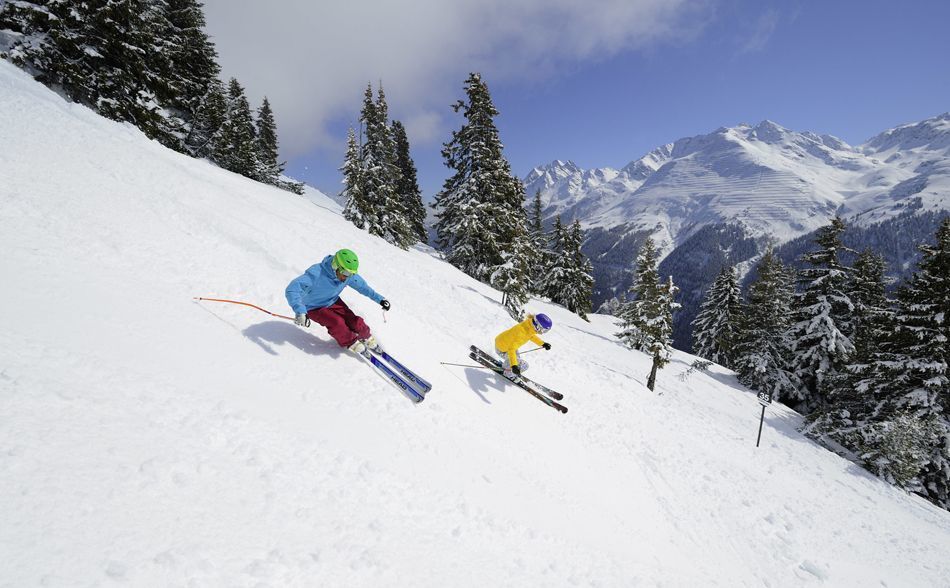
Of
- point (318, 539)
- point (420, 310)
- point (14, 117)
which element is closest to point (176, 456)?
point (318, 539)

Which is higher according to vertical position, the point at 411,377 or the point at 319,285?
the point at 319,285

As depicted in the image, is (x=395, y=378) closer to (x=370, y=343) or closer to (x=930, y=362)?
(x=370, y=343)

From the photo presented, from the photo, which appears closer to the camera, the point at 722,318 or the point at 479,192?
the point at 479,192

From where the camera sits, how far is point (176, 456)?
3.78 meters

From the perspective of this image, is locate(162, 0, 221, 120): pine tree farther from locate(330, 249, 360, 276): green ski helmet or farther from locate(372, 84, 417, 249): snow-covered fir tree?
locate(330, 249, 360, 276): green ski helmet

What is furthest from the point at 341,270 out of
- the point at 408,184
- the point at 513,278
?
the point at 408,184

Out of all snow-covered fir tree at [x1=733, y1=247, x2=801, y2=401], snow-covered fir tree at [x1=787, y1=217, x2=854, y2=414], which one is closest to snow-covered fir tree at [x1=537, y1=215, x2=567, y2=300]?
snow-covered fir tree at [x1=733, y1=247, x2=801, y2=401]

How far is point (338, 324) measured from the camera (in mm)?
6840

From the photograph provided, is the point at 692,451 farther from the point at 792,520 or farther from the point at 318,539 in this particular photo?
the point at 318,539

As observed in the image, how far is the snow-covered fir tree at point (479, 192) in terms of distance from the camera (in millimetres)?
29828

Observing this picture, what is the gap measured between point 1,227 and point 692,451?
1618 centimetres

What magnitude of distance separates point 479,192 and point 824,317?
1021 inches

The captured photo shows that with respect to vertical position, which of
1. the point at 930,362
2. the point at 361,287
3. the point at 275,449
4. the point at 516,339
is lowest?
the point at 275,449

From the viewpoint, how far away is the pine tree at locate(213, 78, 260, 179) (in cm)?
3472
